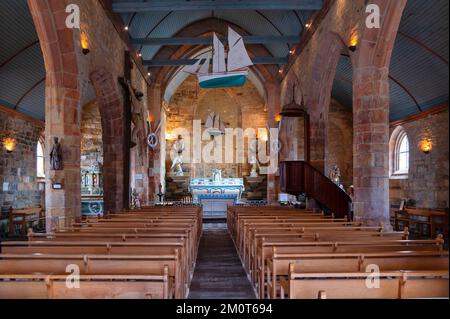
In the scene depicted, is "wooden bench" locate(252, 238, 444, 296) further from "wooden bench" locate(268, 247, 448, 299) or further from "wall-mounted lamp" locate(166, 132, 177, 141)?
"wall-mounted lamp" locate(166, 132, 177, 141)

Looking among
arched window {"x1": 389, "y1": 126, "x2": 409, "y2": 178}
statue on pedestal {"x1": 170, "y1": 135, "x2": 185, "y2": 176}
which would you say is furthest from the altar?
arched window {"x1": 389, "y1": 126, "x2": 409, "y2": 178}

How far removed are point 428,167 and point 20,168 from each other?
12.5 m

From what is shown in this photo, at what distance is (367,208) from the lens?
7328 millimetres

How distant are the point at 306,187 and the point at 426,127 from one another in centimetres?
456

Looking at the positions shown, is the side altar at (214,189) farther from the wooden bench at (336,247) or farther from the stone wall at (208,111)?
the wooden bench at (336,247)

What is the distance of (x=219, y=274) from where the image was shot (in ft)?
19.1

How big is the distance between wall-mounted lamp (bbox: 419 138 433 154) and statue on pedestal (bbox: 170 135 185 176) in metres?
12.1

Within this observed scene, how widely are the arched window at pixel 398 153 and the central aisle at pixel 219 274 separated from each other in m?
8.04

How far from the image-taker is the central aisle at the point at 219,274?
4.78 m

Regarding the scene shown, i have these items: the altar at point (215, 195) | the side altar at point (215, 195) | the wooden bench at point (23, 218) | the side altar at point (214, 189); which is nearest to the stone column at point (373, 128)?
the side altar at point (215, 195)

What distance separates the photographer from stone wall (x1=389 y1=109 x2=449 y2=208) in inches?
405

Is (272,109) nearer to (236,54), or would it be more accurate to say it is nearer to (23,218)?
(236,54)

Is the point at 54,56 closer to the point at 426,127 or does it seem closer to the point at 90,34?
the point at 90,34
